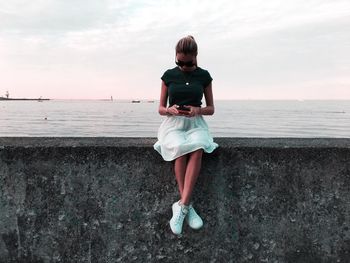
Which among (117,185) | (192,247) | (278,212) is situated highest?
(117,185)

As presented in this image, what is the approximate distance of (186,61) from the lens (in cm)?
357

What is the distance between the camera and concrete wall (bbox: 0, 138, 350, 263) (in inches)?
140

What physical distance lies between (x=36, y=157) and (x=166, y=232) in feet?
Result: 3.78

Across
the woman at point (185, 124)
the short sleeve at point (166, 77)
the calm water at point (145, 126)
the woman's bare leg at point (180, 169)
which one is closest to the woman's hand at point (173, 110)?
Answer: the woman at point (185, 124)

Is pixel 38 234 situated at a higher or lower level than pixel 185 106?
lower

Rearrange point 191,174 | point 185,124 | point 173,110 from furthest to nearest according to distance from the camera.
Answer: point 185,124 < point 173,110 < point 191,174

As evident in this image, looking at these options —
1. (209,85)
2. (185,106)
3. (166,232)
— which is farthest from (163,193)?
(209,85)

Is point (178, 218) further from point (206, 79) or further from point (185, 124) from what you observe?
point (206, 79)

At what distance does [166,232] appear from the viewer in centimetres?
357

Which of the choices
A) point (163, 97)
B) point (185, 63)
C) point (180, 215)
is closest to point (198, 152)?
point (180, 215)

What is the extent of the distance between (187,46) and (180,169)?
92 centimetres

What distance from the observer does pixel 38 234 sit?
354 centimetres

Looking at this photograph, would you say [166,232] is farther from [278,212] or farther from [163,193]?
[278,212]

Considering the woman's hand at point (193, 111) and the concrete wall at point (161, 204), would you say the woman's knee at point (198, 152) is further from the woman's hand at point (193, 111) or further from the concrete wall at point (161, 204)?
the woman's hand at point (193, 111)
